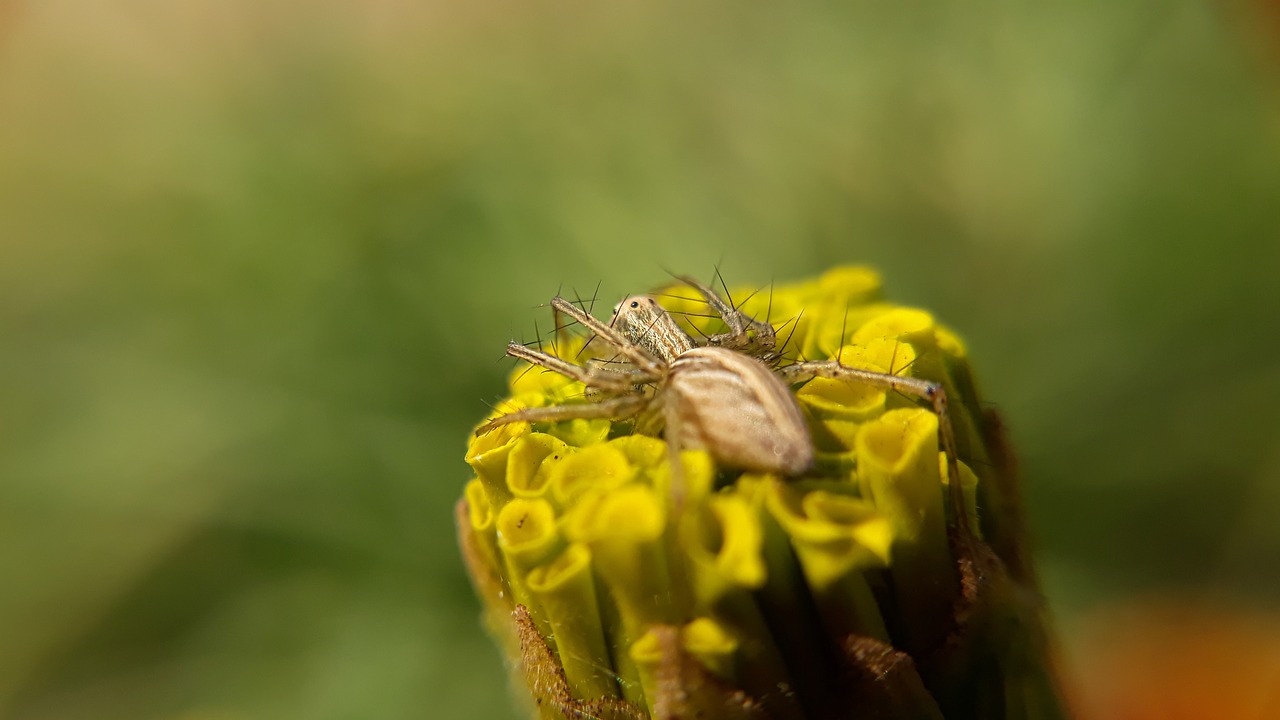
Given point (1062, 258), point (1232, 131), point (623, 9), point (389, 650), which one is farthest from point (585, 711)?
point (623, 9)

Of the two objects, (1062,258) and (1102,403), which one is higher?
(1062,258)

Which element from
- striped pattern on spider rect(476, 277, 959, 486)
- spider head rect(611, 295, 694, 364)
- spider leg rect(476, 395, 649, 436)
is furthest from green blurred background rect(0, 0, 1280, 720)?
spider leg rect(476, 395, 649, 436)

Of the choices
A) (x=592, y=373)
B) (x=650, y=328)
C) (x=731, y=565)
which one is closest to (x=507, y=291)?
(x=650, y=328)

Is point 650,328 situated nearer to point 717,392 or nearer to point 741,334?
point 741,334

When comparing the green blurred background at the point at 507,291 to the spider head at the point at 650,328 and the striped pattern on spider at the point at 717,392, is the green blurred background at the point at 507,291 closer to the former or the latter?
the spider head at the point at 650,328

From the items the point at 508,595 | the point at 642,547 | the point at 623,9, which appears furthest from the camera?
the point at 623,9

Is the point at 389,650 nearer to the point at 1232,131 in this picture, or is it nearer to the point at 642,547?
the point at 642,547
